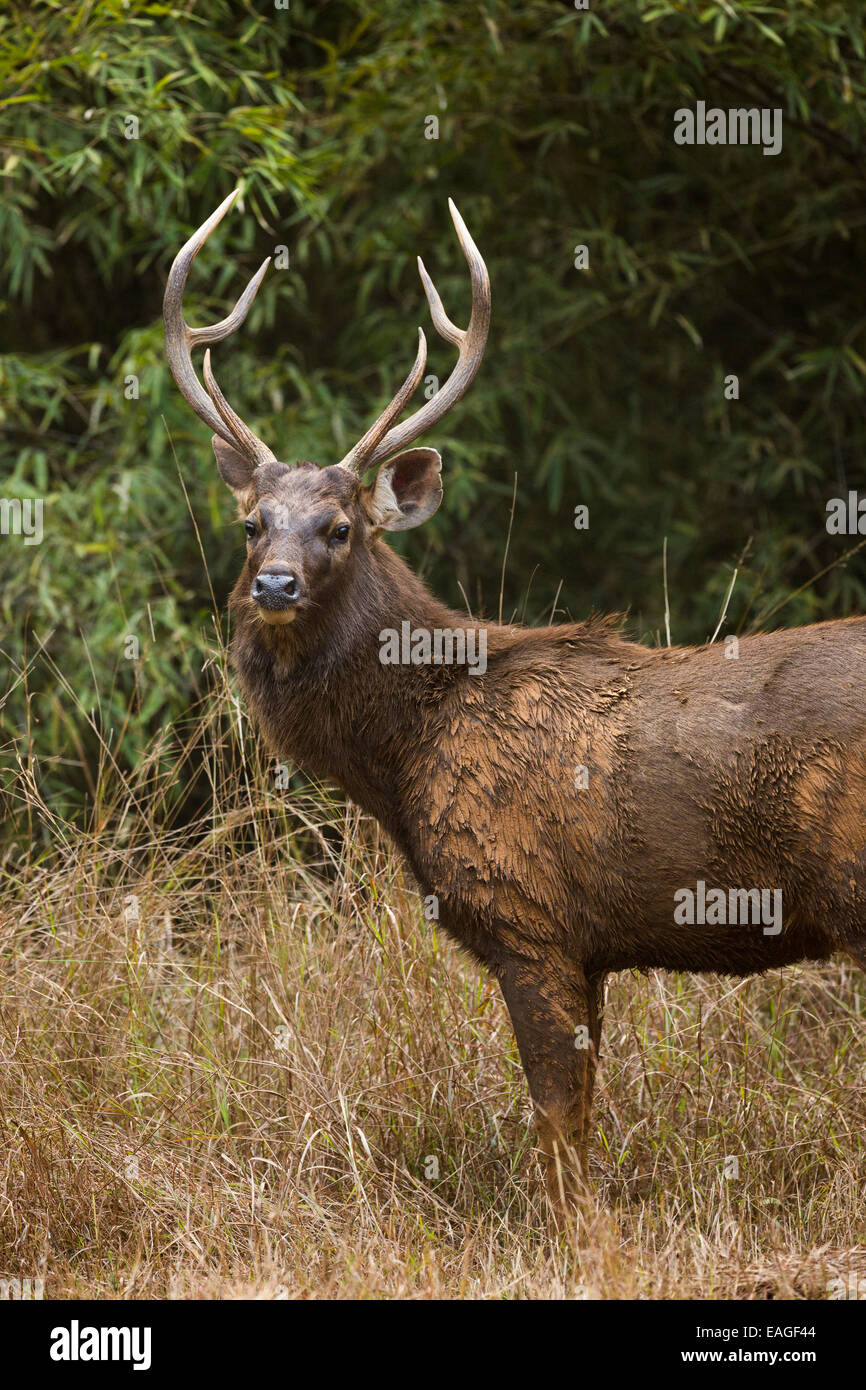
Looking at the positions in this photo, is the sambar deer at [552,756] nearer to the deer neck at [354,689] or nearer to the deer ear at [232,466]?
the deer neck at [354,689]

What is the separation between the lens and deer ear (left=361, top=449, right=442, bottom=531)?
4.89 m

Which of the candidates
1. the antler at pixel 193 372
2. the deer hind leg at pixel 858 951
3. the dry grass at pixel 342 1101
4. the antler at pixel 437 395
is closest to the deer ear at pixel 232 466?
the antler at pixel 193 372

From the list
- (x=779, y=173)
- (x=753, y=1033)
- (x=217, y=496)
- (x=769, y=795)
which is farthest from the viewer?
(x=779, y=173)

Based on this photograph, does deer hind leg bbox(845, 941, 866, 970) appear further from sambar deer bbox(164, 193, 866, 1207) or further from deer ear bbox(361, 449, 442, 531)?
deer ear bbox(361, 449, 442, 531)

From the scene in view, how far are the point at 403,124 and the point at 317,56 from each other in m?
1.35

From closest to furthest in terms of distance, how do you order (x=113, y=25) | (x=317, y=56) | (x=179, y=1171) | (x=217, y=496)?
1. (x=179, y=1171)
2. (x=113, y=25)
3. (x=217, y=496)
4. (x=317, y=56)

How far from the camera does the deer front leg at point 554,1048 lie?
174 inches

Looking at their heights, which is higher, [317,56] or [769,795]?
[317,56]

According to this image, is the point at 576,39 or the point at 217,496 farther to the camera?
the point at 217,496

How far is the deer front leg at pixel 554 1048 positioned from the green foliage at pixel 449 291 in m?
3.17

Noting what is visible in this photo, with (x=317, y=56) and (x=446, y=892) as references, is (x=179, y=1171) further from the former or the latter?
(x=317, y=56)

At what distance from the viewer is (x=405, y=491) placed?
5.01m

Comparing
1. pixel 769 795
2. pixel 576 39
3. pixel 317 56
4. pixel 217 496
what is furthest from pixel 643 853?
pixel 317 56

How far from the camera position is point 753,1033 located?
18.2 feet
